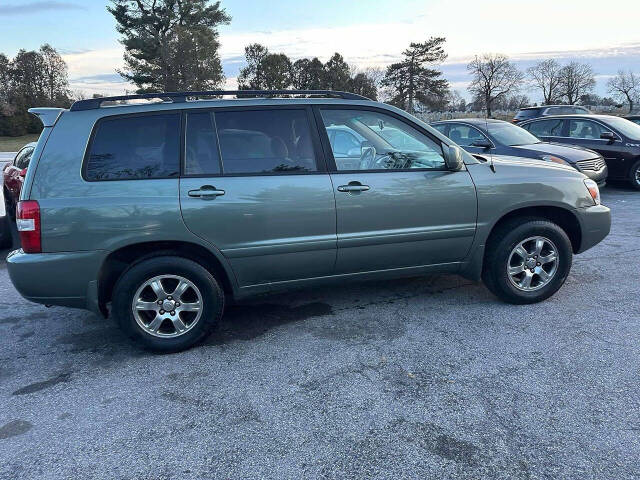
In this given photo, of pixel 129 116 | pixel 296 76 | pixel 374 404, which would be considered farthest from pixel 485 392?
pixel 296 76

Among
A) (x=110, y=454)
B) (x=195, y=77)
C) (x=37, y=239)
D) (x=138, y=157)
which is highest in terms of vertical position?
(x=195, y=77)

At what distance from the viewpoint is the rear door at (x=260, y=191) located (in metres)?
3.55

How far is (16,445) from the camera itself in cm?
266

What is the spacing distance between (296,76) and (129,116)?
46.0 metres

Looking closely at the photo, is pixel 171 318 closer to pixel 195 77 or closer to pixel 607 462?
pixel 607 462

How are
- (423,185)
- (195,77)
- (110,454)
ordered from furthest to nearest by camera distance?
(195,77), (423,185), (110,454)

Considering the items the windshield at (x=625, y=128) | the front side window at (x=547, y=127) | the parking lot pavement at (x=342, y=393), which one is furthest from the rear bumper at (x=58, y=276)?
the windshield at (x=625, y=128)

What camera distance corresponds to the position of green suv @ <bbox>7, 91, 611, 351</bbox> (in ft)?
11.2

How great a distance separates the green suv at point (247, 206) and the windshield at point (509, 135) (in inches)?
206

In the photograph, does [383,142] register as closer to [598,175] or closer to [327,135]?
[327,135]

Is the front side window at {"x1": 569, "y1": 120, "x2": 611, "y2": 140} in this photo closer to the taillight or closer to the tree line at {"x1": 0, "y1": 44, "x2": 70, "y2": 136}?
the taillight

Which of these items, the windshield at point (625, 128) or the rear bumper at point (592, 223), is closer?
the rear bumper at point (592, 223)

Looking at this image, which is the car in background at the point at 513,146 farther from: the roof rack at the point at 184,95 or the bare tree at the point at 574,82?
the bare tree at the point at 574,82

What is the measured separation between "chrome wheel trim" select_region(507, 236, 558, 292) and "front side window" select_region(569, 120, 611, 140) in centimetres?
780
